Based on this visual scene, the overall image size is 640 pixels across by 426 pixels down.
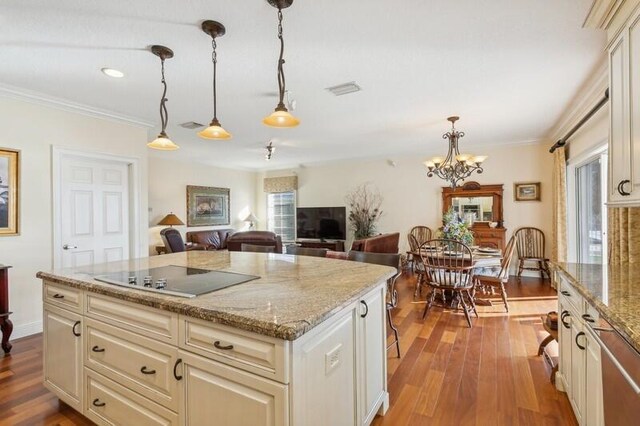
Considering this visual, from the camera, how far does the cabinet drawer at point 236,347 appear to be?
1113 mm

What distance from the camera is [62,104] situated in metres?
3.41

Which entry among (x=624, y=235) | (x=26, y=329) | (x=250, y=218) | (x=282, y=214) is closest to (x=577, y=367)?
(x=624, y=235)

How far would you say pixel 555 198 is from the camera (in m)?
4.96

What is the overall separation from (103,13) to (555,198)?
602 centimetres

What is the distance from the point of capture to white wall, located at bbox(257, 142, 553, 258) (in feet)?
18.6

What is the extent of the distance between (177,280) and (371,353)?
1.19 m

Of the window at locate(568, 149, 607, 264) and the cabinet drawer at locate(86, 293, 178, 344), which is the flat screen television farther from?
the cabinet drawer at locate(86, 293, 178, 344)

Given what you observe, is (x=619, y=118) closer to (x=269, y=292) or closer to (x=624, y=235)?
(x=624, y=235)

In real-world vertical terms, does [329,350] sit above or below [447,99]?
below

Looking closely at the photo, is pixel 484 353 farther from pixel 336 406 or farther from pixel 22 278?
pixel 22 278

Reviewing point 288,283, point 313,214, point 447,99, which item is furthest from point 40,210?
point 313,214

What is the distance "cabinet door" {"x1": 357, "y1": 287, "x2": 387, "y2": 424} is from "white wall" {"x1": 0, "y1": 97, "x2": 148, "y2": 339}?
358 centimetres

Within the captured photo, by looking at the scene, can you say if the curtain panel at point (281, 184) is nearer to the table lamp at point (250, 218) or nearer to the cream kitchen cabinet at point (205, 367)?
the table lamp at point (250, 218)

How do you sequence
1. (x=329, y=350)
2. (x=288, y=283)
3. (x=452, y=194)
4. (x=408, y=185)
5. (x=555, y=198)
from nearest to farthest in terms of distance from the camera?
(x=329, y=350) < (x=288, y=283) < (x=555, y=198) < (x=452, y=194) < (x=408, y=185)
